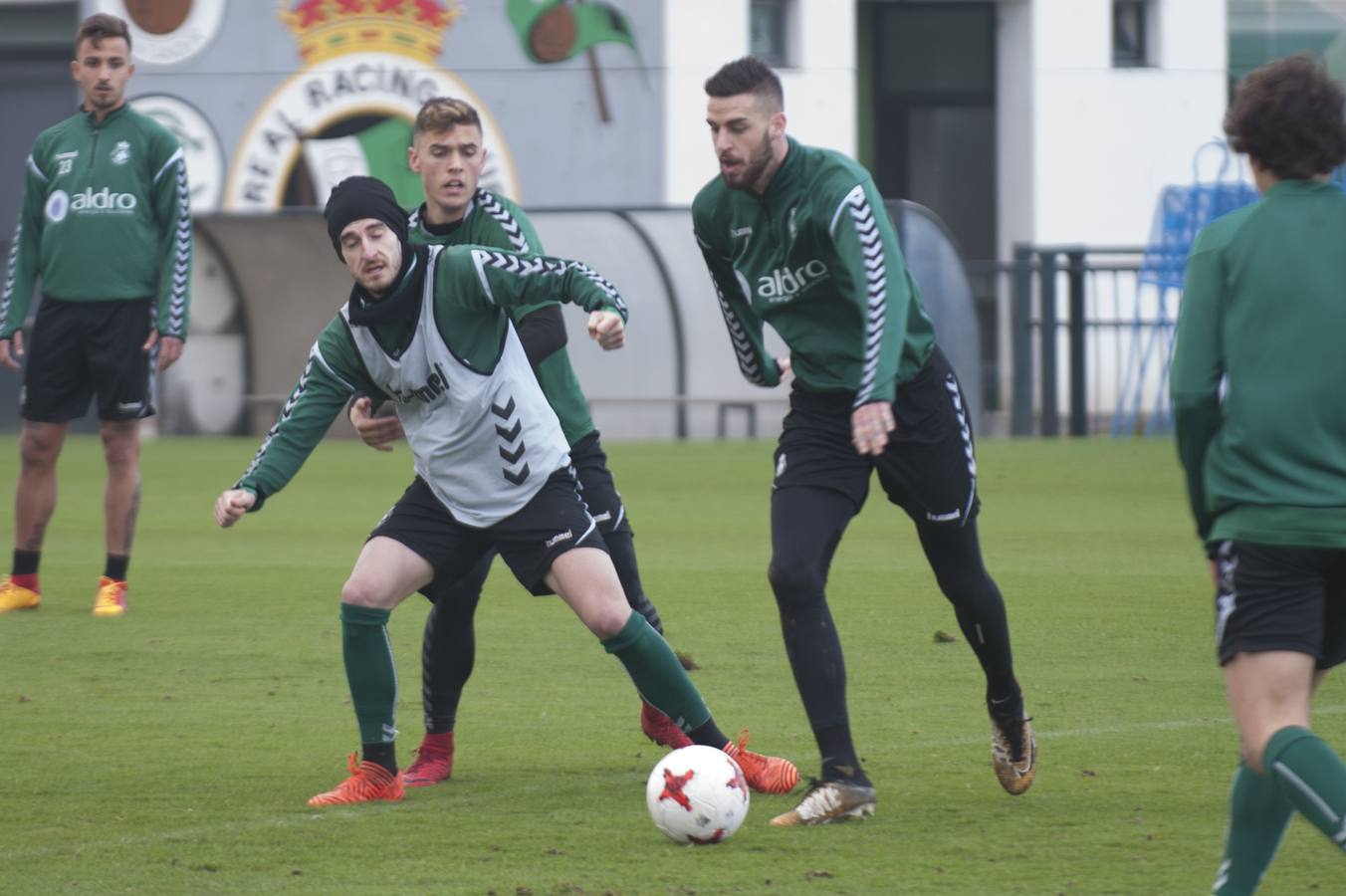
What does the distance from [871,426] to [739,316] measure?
31.5 inches

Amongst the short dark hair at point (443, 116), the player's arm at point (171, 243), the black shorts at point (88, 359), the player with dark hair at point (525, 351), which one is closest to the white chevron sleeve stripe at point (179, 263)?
the player's arm at point (171, 243)

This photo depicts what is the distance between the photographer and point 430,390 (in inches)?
217

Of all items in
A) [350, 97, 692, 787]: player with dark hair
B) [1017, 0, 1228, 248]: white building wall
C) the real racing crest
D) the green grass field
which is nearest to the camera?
the green grass field

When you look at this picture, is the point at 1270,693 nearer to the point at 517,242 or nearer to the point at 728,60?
the point at 517,242

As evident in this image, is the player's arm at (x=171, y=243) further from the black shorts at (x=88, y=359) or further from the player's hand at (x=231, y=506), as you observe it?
the player's hand at (x=231, y=506)

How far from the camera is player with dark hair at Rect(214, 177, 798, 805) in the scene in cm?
545

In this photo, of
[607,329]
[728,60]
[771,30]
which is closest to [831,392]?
[607,329]

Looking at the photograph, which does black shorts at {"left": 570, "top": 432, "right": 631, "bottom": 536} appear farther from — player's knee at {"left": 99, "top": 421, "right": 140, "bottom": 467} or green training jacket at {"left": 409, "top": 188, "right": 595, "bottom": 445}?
player's knee at {"left": 99, "top": 421, "right": 140, "bottom": 467}

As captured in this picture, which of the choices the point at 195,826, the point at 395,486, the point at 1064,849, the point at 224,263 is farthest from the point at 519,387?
the point at 224,263

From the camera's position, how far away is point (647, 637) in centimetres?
551

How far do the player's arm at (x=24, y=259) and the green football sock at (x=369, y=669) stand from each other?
13.7 ft

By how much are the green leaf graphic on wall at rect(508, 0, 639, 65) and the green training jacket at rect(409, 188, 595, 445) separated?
763 inches

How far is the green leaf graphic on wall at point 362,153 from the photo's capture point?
→ 25.5 meters

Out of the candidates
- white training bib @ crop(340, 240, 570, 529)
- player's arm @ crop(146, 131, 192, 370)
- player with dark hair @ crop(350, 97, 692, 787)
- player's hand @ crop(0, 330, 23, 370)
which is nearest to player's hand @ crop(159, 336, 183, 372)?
player's arm @ crop(146, 131, 192, 370)
